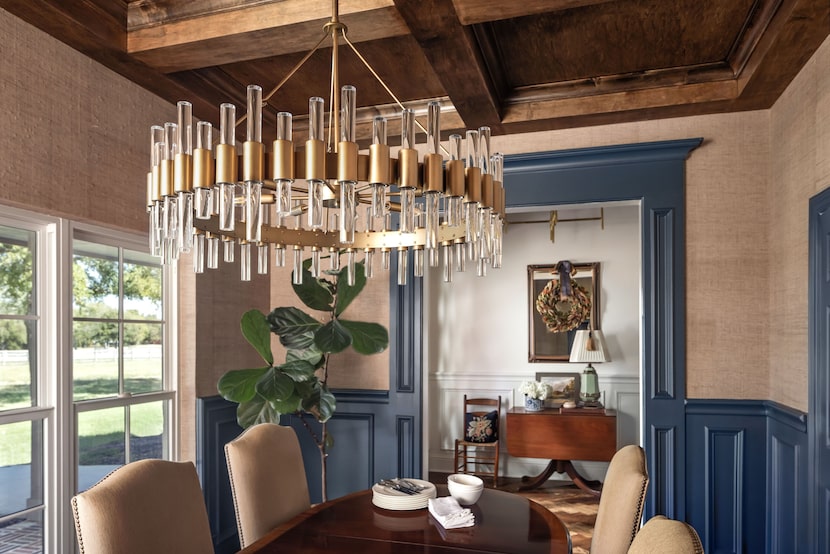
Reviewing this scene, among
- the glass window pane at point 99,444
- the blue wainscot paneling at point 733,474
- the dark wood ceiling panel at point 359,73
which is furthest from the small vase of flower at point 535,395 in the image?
the glass window pane at point 99,444

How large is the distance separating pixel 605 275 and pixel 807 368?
8.95ft

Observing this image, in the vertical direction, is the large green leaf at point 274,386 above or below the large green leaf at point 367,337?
below

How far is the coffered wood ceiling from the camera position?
2.35 meters

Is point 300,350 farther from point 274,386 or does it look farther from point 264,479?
point 264,479

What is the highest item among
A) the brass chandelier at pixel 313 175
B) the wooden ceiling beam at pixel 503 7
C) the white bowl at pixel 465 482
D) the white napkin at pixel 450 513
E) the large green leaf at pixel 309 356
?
the wooden ceiling beam at pixel 503 7

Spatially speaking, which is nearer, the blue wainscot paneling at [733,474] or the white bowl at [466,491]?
the white bowl at [466,491]

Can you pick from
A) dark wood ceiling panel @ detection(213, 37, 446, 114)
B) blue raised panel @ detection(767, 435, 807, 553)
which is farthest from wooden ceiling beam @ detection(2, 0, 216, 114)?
blue raised panel @ detection(767, 435, 807, 553)

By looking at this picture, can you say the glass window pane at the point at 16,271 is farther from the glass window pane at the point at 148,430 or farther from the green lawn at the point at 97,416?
the glass window pane at the point at 148,430

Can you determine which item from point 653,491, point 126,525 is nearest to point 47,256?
point 126,525

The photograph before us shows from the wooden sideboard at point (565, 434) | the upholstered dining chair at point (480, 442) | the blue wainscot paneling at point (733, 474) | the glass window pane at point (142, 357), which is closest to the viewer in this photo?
the glass window pane at point (142, 357)

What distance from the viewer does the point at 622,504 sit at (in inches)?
71.4

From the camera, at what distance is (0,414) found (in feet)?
7.50

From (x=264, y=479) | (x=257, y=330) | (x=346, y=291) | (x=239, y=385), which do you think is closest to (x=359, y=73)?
(x=346, y=291)

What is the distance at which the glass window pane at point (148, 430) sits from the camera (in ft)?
10.0
